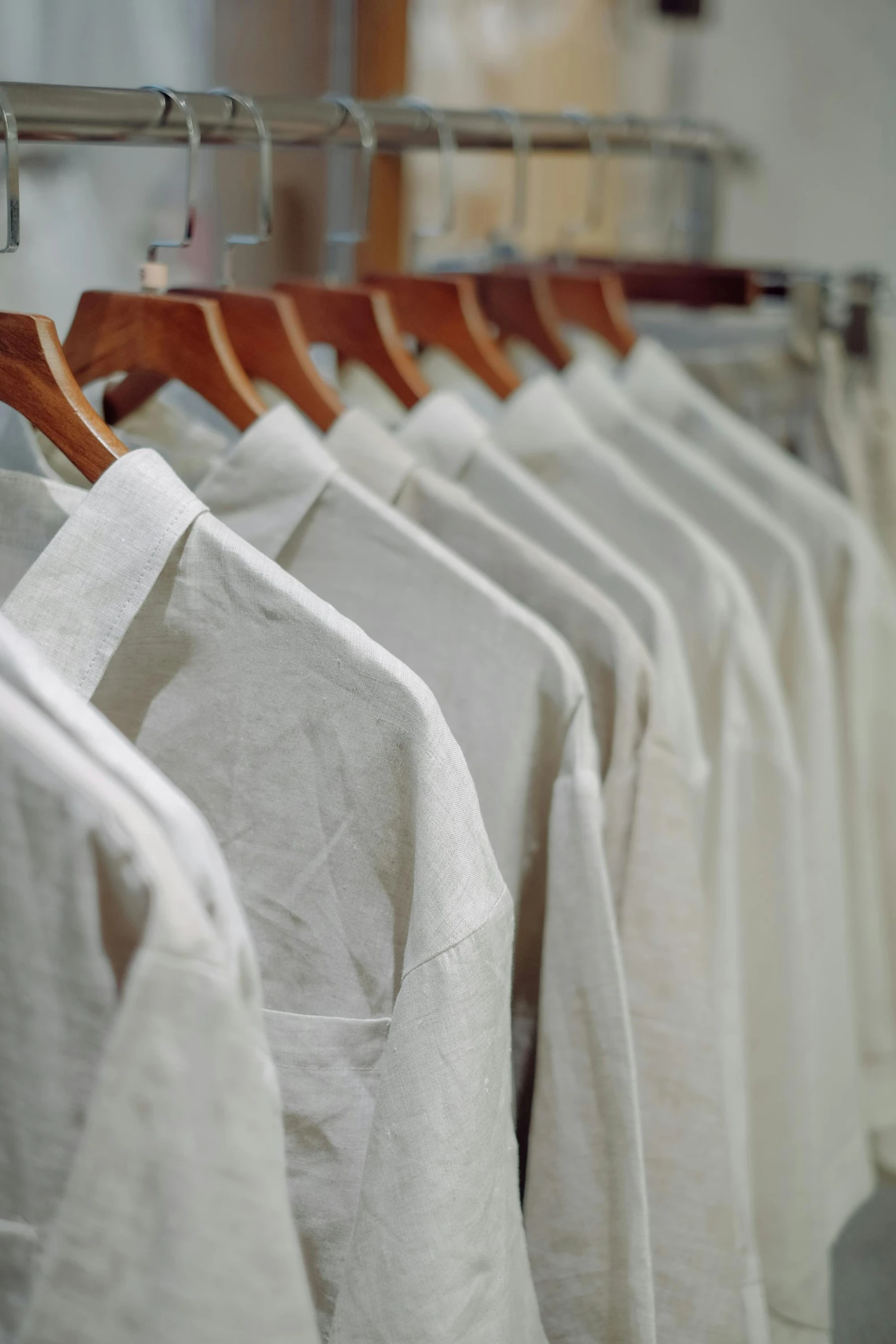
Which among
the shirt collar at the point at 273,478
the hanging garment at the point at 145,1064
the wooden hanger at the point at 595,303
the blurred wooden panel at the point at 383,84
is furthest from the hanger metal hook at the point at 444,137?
the hanging garment at the point at 145,1064

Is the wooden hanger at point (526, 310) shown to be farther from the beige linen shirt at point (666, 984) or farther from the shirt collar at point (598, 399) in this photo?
the beige linen shirt at point (666, 984)

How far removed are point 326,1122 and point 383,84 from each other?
119 centimetres

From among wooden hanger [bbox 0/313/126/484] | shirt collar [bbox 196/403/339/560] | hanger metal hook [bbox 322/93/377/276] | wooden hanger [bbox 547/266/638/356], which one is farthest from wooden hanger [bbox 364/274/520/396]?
wooden hanger [bbox 0/313/126/484]

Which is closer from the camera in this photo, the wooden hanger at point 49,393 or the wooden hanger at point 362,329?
the wooden hanger at point 49,393

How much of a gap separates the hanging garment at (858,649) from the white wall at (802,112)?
1.86 feet

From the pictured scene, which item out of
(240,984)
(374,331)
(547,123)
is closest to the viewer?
(240,984)

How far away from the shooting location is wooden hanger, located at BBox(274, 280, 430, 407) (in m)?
0.69

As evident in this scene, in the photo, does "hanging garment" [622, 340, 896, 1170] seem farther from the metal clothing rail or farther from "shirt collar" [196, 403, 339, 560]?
"shirt collar" [196, 403, 339, 560]

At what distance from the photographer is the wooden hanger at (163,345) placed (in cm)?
56

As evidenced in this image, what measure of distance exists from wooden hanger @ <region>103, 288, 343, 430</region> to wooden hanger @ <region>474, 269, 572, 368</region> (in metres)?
→ 0.27

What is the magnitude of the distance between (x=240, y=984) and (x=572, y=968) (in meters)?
0.23

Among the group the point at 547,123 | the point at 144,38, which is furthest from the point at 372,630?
the point at 144,38

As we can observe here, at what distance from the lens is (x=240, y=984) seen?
0.32 metres

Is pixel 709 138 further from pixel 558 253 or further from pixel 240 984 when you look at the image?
pixel 240 984
